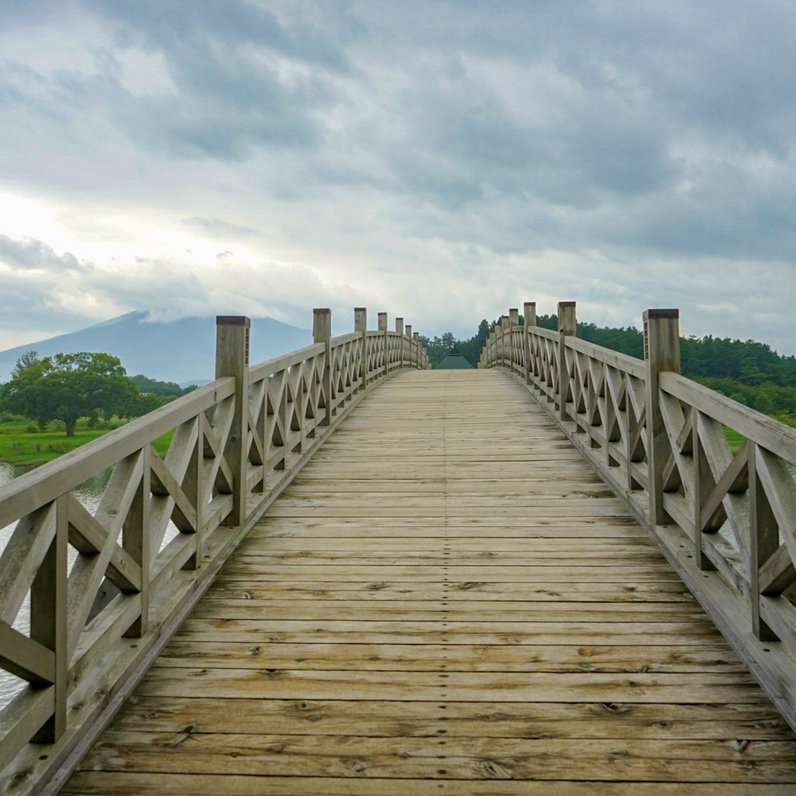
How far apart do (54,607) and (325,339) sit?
17.7 feet

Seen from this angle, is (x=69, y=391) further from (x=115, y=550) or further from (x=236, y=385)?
(x=115, y=550)

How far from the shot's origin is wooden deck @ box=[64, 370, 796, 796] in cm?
205

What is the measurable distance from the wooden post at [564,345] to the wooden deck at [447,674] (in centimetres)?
306

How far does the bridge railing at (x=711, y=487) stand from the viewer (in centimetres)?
243

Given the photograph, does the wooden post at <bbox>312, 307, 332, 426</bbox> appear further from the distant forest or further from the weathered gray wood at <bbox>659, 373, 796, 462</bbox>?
the distant forest

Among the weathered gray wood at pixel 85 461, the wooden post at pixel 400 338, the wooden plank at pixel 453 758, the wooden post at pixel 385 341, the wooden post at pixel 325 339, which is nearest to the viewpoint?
the weathered gray wood at pixel 85 461

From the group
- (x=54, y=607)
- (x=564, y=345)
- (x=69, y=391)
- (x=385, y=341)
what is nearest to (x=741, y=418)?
(x=54, y=607)

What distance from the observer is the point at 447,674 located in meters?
2.58

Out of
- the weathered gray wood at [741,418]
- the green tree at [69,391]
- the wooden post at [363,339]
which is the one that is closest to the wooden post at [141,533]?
the weathered gray wood at [741,418]

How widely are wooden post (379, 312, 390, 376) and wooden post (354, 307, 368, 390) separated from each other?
7.25ft

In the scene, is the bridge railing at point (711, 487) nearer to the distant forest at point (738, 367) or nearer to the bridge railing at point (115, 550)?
the bridge railing at point (115, 550)

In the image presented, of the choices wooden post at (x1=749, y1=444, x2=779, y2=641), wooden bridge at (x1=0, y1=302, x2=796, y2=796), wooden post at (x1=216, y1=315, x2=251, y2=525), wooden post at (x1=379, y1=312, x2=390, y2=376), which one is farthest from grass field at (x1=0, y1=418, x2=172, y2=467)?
wooden post at (x1=749, y1=444, x2=779, y2=641)

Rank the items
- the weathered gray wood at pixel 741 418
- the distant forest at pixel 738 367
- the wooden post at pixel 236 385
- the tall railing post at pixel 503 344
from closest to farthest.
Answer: the weathered gray wood at pixel 741 418, the wooden post at pixel 236 385, the tall railing post at pixel 503 344, the distant forest at pixel 738 367

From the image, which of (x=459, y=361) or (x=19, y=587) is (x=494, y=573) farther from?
(x=459, y=361)
